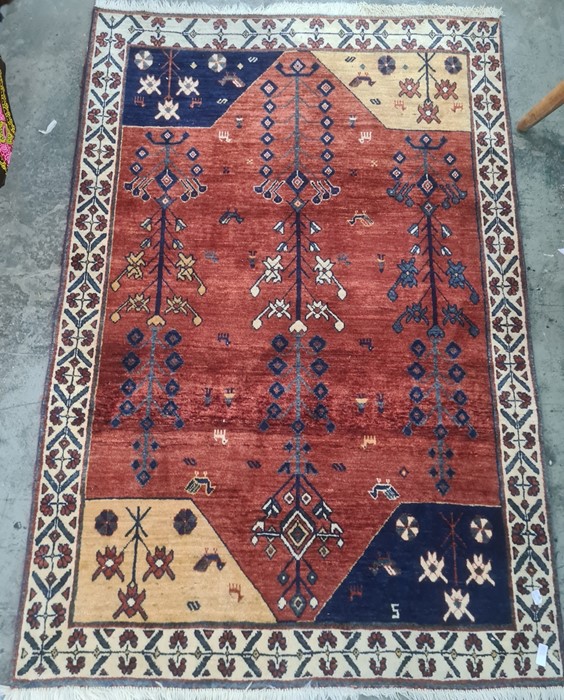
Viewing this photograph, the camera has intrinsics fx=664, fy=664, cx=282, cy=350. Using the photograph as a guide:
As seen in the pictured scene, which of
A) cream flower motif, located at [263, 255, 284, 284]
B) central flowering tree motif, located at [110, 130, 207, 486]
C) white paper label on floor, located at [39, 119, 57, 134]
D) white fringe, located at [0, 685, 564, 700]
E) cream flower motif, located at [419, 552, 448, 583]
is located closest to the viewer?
white fringe, located at [0, 685, 564, 700]

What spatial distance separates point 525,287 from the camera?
2127 mm

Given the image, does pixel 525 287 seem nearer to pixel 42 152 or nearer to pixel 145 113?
pixel 145 113

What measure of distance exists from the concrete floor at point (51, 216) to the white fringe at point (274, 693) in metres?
0.17

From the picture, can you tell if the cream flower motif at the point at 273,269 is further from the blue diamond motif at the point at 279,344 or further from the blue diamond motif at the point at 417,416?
the blue diamond motif at the point at 417,416

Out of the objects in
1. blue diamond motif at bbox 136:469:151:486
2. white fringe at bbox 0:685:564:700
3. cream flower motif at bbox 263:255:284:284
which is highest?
cream flower motif at bbox 263:255:284:284

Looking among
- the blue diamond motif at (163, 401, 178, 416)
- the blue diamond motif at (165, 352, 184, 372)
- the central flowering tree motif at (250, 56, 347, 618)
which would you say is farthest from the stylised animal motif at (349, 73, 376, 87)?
the blue diamond motif at (163, 401, 178, 416)

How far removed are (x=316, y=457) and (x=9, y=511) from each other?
91 cm

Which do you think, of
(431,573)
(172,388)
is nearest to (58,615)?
(172,388)

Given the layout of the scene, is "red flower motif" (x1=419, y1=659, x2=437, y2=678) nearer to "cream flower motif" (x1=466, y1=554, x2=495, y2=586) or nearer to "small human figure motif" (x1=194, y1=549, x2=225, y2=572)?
"cream flower motif" (x1=466, y1=554, x2=495, y2=586)

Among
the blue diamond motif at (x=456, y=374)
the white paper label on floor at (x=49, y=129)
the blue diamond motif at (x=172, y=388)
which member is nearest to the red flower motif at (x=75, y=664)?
the blue diamond motif at (x=172, y=388)

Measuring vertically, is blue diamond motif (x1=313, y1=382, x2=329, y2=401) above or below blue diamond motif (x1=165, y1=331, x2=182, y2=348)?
below

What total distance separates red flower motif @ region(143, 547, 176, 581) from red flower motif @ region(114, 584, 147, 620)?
43 mm

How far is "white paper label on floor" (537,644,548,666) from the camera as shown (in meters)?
1.84

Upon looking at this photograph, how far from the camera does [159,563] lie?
1896 mm
